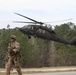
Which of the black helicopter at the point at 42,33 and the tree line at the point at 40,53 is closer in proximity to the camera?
the black helicopter at the point at 42,33

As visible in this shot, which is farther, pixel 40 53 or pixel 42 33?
pixel 40 53

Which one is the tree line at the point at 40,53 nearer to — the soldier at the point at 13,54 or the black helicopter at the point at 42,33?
the black helicopter at the point at 42,33

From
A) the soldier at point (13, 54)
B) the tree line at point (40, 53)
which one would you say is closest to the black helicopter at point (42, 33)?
the soldier at point (13, 54)

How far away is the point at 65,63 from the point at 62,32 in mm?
23389

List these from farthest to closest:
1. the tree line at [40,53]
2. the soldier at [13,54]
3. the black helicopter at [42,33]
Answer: the tree line at [40,53], the black helicopter at [42,33], the soldier at [13,54]

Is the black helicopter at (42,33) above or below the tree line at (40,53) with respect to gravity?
above

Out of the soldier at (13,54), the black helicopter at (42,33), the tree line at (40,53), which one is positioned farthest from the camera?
the tree line at (40,53)

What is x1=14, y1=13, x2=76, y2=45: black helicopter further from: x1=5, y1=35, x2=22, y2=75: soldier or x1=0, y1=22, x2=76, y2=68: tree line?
x1=0, y1=22, x2=76, y2=68: tree line

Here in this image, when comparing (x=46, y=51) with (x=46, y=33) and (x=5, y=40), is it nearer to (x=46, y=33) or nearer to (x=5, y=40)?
(x=5, y=40)

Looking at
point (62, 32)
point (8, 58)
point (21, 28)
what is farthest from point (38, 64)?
point (8, 58)

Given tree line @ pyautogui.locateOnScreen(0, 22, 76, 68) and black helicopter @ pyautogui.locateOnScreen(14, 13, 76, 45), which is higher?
black helicopter @ pyautogui.locateOnScreen(14, 13, 76, 45)

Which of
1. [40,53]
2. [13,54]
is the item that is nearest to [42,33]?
[13,54]

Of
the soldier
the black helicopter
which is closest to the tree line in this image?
the black helicopter

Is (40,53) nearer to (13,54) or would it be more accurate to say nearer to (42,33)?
(42,33)
